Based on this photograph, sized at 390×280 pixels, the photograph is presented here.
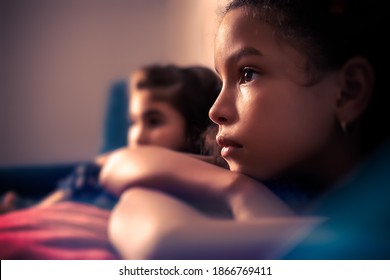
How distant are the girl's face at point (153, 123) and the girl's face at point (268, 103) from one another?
0.06 metres

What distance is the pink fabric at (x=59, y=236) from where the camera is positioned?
48cm

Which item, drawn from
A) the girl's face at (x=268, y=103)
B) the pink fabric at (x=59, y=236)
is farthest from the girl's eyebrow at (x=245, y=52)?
the pink fabric at (x=59, y=236)

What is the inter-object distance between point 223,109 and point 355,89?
0.14 meters

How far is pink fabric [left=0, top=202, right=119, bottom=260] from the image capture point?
479 mm

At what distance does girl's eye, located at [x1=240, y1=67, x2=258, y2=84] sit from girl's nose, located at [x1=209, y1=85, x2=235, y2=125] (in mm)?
21

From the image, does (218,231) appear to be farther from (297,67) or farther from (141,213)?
(297,67)

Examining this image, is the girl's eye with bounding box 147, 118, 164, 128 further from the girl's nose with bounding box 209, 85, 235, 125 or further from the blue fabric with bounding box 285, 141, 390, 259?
the blue fabric with bounding box 285, 141, 390, 259

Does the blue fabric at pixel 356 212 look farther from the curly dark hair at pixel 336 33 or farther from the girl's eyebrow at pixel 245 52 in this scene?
the girl's eyebrow at pixel 245 52

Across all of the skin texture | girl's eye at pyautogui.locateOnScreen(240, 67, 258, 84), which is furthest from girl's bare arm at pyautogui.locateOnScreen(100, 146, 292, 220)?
girl's eye at pyautogui.locateOnScreen(240, 67, 258, 84)

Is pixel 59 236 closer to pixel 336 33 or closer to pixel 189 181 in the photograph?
pixel 189 181

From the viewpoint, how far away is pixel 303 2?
16.4 inches

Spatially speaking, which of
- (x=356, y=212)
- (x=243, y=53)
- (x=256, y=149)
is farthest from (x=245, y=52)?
(x=356, y=212)

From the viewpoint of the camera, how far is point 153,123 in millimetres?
508

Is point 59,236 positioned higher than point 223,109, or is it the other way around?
point 223,109
